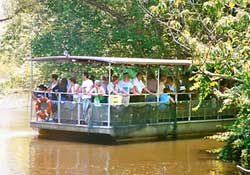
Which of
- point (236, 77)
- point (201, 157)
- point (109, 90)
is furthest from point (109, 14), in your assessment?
point (236, 77)

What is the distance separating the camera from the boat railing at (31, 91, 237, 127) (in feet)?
56.6

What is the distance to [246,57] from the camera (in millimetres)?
10719

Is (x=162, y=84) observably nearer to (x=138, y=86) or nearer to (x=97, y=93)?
(x=138, y=86)

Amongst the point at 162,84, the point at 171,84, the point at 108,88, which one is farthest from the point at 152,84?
the point at 108,88

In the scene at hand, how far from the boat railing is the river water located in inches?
28.8

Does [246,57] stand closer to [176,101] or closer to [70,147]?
[70,147]

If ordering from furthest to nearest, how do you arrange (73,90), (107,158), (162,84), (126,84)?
(162,84), (73,90), (126,84), (107,158)

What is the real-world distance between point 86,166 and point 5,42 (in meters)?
18.9

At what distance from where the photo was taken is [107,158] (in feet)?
47.6

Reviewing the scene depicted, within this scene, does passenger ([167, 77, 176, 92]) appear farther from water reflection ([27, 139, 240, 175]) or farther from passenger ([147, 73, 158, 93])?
water reflection ([27, 139, 240, 175])

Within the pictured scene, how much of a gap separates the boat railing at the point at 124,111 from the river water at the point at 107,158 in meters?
0.73

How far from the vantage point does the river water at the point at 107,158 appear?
504 inches

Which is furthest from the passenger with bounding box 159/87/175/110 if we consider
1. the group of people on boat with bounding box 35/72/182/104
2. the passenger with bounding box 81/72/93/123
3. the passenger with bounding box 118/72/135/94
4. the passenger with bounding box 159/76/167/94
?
the passenger with bounding box 81/72/93/123

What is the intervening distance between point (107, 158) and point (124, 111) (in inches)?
121
